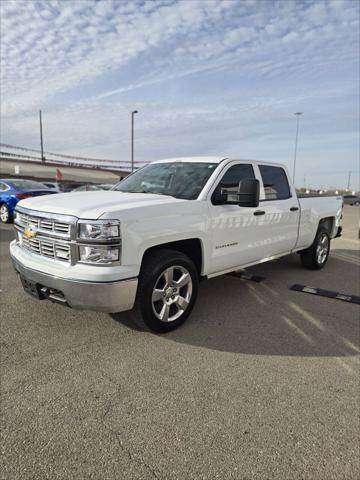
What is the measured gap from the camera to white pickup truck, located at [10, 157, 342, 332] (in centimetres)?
306

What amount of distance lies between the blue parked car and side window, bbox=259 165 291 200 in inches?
308

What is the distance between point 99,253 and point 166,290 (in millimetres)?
878

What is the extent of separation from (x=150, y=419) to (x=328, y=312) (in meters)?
2.88

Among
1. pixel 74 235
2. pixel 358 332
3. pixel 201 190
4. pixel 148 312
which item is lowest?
pixel 358 332

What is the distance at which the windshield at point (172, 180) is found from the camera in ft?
13.6

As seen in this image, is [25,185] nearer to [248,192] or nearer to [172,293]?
[172,293]

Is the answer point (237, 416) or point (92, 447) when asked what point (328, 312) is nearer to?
point (237, 416)

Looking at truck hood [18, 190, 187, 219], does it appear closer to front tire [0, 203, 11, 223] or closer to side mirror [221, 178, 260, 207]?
side mirror [221, 178, 260, 207]

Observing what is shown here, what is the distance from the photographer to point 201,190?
4051 millimetres

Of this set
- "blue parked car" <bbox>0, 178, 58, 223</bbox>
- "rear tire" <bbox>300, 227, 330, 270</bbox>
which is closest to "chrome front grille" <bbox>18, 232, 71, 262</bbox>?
"rear tire" <bbox>300, 227, 330, 270</bbox>

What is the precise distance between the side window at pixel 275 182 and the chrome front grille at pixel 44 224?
116 inches

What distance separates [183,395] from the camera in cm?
262

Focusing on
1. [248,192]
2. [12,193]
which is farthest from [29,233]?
[12,193]

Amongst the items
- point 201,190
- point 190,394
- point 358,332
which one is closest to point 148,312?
point 190,394
